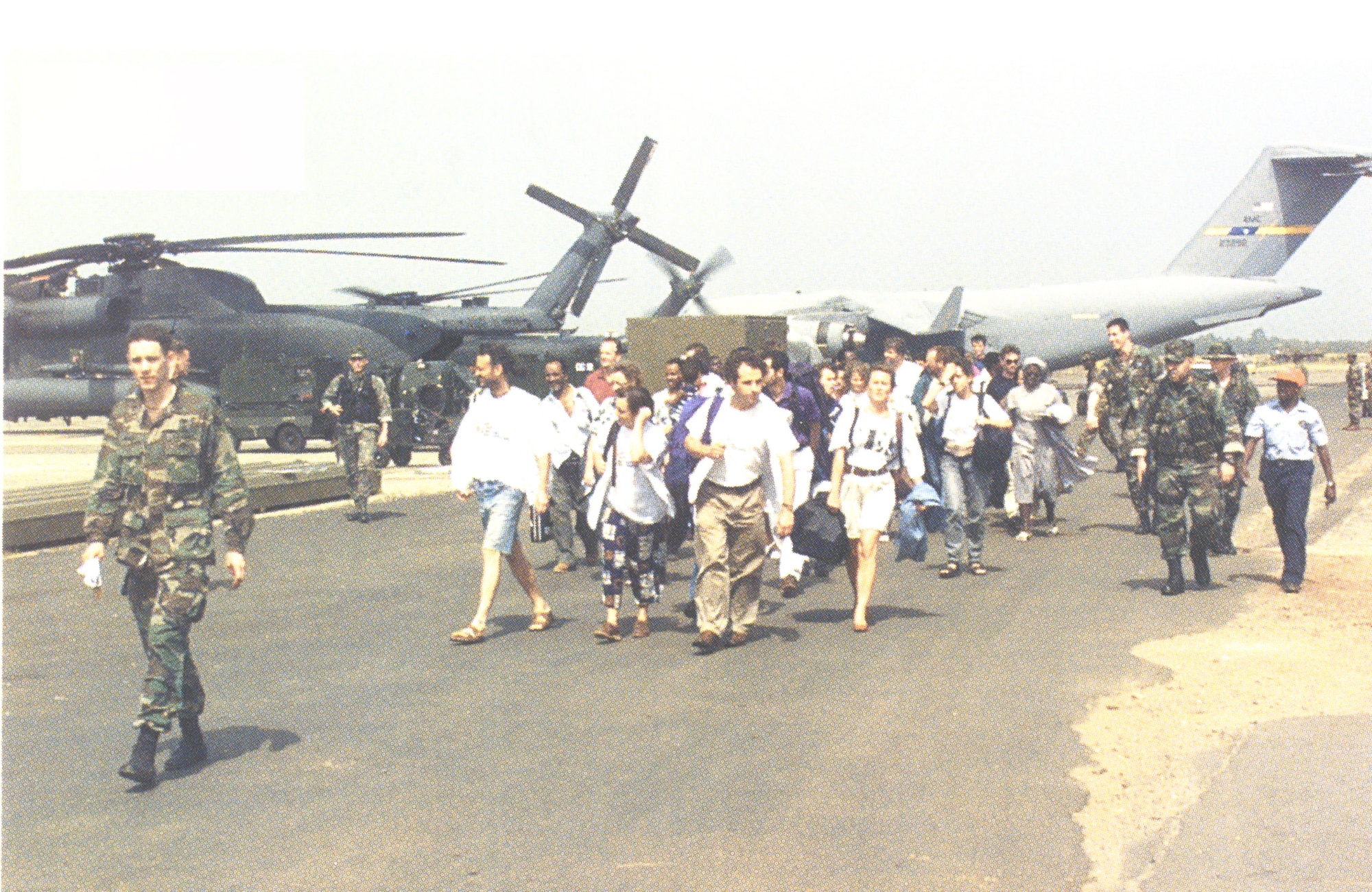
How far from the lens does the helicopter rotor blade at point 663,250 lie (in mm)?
31578

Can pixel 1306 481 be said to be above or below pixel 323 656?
above

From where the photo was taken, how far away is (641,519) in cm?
827

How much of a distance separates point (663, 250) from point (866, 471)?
77.1 feet

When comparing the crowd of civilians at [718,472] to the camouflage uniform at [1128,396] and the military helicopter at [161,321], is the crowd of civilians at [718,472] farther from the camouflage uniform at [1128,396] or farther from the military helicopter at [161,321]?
the military helicopter at [161,321]

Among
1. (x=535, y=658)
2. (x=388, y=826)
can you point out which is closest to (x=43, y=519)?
(x=535, y=658)

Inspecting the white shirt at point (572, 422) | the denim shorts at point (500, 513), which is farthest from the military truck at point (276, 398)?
the denim shorts at point (500, 513)

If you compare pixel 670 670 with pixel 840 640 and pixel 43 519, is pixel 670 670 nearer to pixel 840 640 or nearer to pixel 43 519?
pixel 840 640

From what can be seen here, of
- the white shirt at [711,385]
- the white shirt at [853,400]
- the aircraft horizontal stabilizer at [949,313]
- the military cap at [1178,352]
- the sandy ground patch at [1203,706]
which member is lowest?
the sandy ground patch at [1203,706]

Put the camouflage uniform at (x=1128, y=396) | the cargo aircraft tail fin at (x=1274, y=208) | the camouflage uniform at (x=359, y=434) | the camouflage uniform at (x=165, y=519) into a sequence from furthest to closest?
1. the cargo aircraft tail fin at (x=1274, y=208)
2. the camouflage uniform at (x=359, y=434)
3. the camouflage uniform at (x=1128, y=396)
4. the camouflage uniform at (x=165, y=519)

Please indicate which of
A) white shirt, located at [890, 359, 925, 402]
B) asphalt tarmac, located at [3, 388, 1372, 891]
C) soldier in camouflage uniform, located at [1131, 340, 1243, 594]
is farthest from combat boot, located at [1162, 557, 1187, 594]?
white shirt, located at [890, 359, 925, 402]

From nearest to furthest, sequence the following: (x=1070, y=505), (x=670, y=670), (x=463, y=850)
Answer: (x=463, y=850) < (x=670, y=670) < (x=1070, y=505)

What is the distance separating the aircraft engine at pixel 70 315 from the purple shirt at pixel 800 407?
17288mm

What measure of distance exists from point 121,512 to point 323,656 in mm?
2449

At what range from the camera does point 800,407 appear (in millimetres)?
10578
